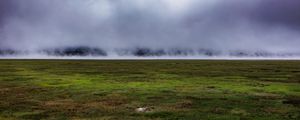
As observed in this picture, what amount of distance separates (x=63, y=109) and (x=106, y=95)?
375 inches

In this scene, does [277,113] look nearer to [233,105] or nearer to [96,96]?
[233,105]

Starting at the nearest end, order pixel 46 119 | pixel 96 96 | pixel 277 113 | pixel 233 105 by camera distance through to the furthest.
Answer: pixel 46 119 < pixel 277 113 < pixel 233 105 < pixel 96 96

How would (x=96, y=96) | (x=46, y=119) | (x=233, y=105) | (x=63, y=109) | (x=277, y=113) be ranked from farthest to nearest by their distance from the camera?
(x=96, y=96), (x=233, y=105), (x=63, y=109), (x=277, y=113), (x=46, y=119)

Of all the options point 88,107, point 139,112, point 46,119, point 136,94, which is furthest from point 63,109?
point 136,94

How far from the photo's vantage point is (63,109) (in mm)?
26625

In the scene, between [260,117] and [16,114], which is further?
[16,114]

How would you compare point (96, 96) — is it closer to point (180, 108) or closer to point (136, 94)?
point (136, 94)

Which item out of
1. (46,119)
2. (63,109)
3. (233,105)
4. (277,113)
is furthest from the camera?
(233,105)

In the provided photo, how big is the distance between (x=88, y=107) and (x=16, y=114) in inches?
222

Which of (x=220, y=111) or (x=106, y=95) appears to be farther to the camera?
(x=106, y=95)

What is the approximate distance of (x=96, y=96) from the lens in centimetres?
3516

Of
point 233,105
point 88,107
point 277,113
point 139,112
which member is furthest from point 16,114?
point 277,113

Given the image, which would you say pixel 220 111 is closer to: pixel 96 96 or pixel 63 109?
pixel 63 109

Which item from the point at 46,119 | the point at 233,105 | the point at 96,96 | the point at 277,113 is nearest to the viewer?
the point at 46,119
